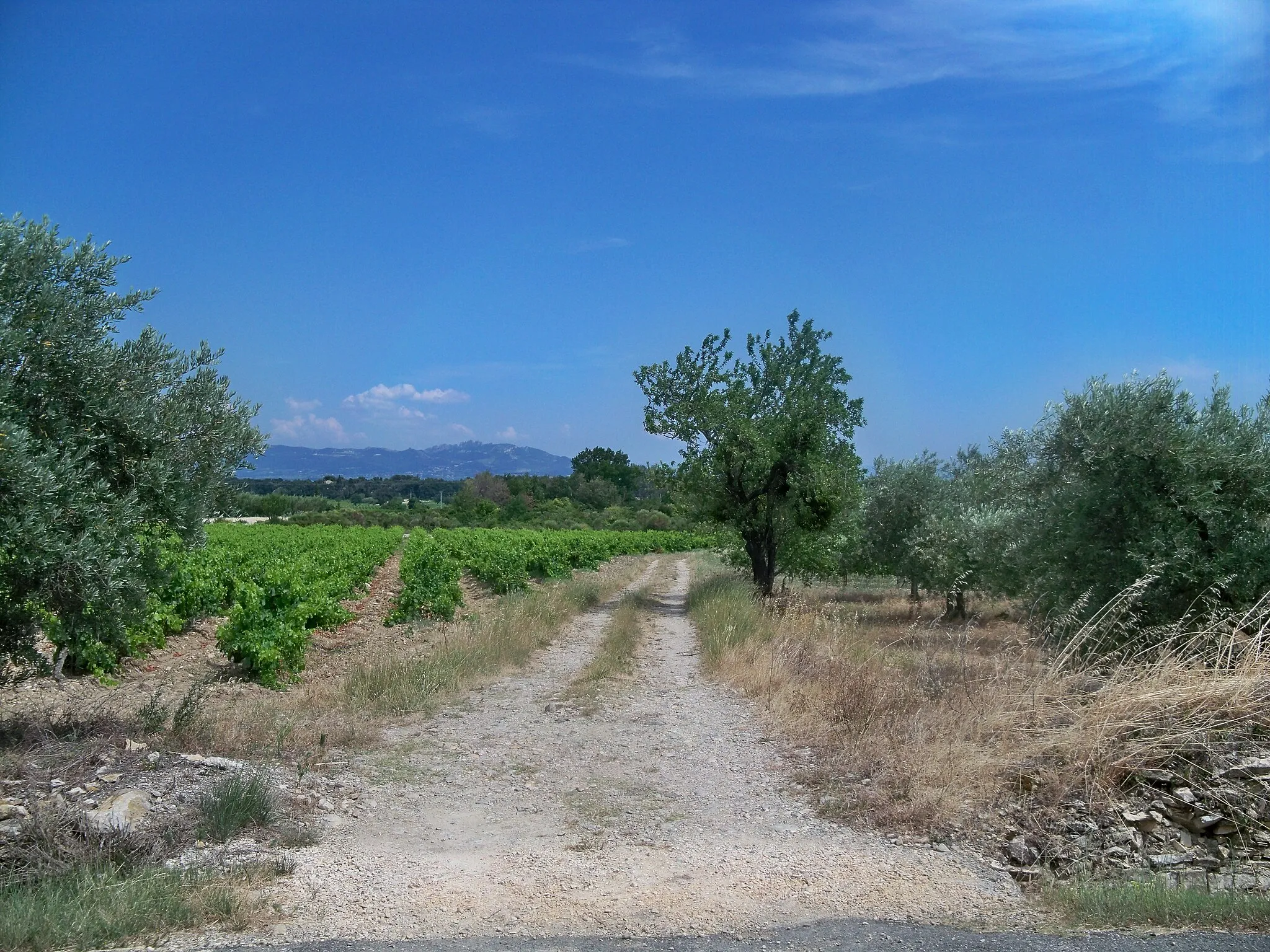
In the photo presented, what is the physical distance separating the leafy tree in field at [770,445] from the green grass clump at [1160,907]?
734 inches

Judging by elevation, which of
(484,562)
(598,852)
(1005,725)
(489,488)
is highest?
(489,488)

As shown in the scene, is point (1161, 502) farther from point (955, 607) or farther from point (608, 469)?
point (608, 469)

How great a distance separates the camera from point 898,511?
32.2 metres

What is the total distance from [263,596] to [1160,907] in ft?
42.7

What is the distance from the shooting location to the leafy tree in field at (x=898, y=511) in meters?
31.5

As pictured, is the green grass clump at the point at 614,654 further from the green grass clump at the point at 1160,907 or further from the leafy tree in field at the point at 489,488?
the leafy tree in field at the point at 489,488

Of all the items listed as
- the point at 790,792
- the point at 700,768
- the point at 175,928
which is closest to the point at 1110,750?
the point at 790,792

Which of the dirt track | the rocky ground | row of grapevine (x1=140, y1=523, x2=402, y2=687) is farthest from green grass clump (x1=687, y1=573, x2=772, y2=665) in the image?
the rocky ground

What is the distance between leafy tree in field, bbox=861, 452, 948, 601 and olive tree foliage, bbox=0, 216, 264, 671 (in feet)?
88.7

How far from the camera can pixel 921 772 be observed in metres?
6.70

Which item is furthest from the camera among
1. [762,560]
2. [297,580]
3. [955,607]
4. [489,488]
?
[489,488]

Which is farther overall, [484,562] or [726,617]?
[484,562]

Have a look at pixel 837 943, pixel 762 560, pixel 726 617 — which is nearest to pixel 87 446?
pixel 837 943

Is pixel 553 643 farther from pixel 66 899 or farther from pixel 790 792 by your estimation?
pixel 66 899
